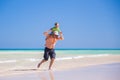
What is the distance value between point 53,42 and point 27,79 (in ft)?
10.0

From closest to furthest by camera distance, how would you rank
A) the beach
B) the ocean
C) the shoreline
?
the beach < the shoreline < the ocean

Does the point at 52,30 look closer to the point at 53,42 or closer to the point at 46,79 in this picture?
the point at 53,42

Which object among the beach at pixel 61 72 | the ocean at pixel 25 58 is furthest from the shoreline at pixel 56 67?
the ocean at pixel 25 58

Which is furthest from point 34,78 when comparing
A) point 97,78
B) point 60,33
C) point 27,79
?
point 60,33

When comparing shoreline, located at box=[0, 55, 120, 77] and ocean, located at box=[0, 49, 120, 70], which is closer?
shoreline, located at box=[0, 55, 120, 77]

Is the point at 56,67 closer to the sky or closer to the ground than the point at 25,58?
closer to the sky

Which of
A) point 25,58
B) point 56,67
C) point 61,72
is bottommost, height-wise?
point 25,58

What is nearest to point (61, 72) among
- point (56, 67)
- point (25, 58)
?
point (56, 67)

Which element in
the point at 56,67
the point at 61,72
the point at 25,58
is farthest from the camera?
the point at 25,58

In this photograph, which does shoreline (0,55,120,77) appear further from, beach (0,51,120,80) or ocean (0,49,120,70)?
ocean (0,49,120,70)

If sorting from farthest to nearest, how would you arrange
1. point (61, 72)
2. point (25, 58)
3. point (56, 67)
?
point (25, 58) < point (56, 67) < point (61, 72)

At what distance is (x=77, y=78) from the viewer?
24.5 ft

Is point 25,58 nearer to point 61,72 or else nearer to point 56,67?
point 56,67

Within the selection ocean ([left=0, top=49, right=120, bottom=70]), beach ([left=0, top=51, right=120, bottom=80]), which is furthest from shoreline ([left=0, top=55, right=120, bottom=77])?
ocean ([left=0, top=49, right=120, bottom=70])
